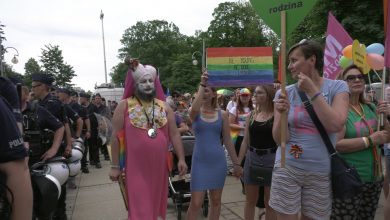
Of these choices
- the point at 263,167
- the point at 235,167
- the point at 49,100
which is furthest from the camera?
the point at 49,100

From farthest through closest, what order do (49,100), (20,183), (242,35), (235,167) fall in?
(242,35), (49,100), (235,167), (20,183)

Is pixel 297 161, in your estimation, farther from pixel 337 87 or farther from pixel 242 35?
pixel 242 35

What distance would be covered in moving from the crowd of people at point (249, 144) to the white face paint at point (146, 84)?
1 cm

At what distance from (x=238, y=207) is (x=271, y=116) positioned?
204 centimetres

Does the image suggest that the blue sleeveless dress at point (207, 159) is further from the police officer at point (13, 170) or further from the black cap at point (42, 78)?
the black cap at point (42, 78)

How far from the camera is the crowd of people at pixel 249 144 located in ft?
8.75

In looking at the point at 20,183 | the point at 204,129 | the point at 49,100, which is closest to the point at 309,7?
the point at 204,129

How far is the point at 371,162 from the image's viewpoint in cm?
343

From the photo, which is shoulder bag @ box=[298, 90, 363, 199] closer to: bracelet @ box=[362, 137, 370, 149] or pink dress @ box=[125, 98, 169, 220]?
bracelet @ box=[362, 137, 370, 149]

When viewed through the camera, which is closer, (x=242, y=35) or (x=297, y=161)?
(x=297, y=161)

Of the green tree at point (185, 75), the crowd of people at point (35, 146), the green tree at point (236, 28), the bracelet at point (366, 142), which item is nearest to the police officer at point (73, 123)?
the crowd of people at point (35, 146)

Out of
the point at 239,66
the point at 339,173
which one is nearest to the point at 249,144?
the point at 239,66

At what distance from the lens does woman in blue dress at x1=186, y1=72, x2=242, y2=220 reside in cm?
414

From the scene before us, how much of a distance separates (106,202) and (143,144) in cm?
322
